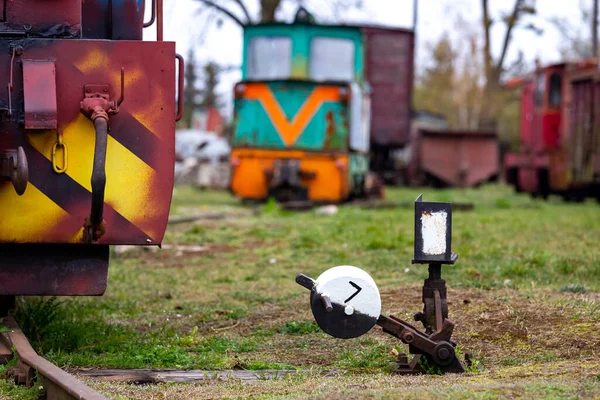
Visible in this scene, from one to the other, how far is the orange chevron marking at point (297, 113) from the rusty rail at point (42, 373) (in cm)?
1100

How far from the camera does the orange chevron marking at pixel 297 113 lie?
16203mm

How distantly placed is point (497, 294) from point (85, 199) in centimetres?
295

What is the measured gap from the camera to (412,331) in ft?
15.3

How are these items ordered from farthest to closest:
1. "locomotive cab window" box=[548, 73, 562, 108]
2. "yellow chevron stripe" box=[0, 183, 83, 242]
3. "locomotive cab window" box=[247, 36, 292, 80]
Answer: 1. "locomotive cab window" box=[548, 73, 562, 108]
2. "locomotive cab window" box=[247, 36, 292, 80]
3. "yellow chevron stripe" box=[0, 183, 83, 242]

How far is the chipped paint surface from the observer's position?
4.94 meters

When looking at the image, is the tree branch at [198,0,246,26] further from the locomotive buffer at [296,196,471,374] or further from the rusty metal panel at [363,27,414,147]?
the locomotive buffer at [296,196,471,374]

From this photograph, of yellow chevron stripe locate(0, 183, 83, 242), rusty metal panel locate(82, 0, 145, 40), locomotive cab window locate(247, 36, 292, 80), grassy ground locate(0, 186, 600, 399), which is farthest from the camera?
locomotive cab window locate(247, 36, 292, 80)

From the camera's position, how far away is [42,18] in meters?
5.11

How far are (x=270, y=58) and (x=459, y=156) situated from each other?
13.6 meters

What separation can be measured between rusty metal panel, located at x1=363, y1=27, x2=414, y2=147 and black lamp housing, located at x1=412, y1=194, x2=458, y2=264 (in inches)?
816

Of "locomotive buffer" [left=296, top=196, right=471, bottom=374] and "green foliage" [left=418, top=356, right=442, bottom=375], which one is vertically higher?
"locomotive buffer" [left=296, top=196, right=471, bottom=374]

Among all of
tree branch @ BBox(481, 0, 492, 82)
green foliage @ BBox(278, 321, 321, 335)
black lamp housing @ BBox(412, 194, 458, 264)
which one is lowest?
green foliage @ BBox(278, 321, 321, 335)

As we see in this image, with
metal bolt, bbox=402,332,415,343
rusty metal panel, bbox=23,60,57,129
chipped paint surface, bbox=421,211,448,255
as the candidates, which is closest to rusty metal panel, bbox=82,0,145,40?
rusty metal panel, bbox=23,60,57,129

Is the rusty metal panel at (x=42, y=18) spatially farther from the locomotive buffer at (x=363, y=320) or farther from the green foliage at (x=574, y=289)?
the green foliage at (x=574, y=289)
